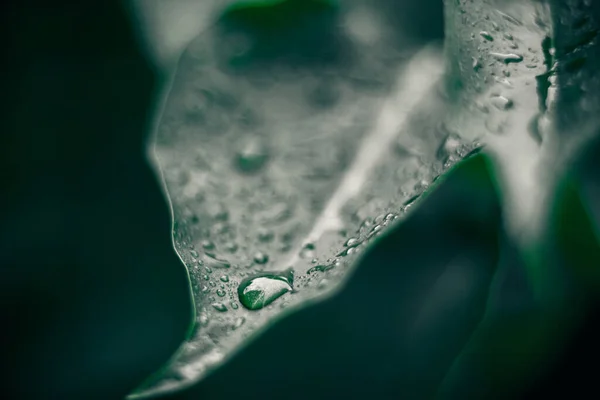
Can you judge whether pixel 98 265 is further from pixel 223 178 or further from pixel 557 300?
pixel 557 300

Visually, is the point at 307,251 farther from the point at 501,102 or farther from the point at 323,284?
the point at 501,102

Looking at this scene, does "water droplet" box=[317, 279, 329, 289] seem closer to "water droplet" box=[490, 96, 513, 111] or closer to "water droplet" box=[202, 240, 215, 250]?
"water droplet" box=[202, 240, 215, 250]

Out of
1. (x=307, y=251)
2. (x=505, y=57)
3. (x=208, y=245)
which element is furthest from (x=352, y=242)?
(x=505, y=57)

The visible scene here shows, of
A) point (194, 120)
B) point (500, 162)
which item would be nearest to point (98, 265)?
point (194, 120)

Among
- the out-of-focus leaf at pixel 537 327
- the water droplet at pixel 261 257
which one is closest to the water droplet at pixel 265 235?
the water droplet at pixel 261 257

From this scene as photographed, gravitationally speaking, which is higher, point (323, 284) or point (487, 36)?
point (487, 36)

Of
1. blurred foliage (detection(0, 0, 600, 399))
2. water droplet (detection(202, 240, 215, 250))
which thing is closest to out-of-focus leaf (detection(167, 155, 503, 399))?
blurred foliage (detection(0, 0, 600, 399))

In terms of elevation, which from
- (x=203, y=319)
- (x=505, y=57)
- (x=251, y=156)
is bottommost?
(x=203, y=319)
